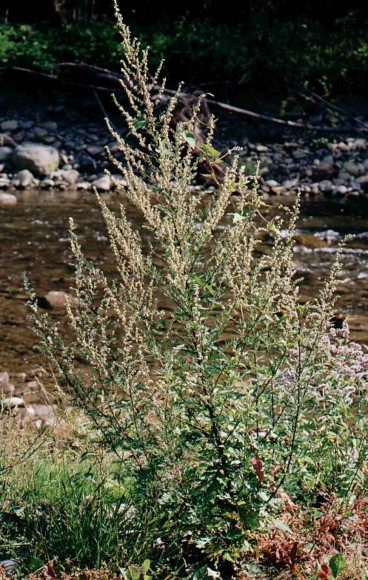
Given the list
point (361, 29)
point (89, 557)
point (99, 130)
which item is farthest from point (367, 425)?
point (361, 29)

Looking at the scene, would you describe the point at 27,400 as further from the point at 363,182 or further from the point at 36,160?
the point at 363,182

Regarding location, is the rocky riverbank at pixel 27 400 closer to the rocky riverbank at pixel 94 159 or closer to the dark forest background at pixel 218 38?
the rocky riverbank at pixel 94 159

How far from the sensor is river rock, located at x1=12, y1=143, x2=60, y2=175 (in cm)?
1430

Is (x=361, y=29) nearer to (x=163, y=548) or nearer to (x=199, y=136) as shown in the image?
(x=199, y=136)

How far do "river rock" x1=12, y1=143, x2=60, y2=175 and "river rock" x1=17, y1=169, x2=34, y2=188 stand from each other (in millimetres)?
308

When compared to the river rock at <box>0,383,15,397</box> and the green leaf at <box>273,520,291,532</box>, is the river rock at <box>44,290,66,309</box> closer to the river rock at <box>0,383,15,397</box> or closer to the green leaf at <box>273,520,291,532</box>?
the river rock at <box>0,383,15,397</box>

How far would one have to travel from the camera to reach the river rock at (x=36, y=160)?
563 inches

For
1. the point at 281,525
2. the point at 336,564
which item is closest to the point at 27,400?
the point at 281,525

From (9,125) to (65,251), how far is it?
6.87 meters

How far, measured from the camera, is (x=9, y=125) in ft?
→ 52.2

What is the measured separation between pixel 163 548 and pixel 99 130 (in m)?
14.0

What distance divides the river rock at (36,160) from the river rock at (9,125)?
4.89 feet

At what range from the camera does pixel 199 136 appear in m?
14.6

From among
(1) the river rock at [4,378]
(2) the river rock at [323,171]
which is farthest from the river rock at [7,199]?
(1) the river rock at [4,378]
